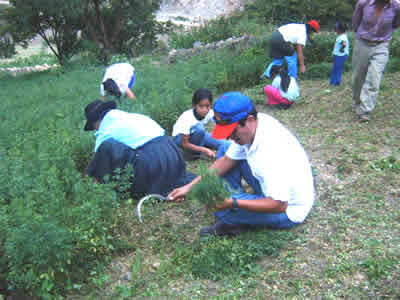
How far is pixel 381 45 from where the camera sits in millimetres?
5273

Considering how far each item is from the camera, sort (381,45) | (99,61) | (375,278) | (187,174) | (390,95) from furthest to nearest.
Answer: (99,61) < (390,95) < (381,45) < (187,174) < (375,278)

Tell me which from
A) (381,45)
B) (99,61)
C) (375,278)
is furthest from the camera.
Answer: (99,61)

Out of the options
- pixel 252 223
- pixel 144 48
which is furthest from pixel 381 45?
pixel 144 48

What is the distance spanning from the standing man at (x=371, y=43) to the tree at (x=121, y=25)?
41.0 feet

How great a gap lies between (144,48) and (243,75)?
Answer: 10182 mm

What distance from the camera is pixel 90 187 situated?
10.2 feet

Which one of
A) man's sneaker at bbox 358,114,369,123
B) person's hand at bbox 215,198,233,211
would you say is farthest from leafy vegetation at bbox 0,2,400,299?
man's sneaker at bbox 358,114,369,123

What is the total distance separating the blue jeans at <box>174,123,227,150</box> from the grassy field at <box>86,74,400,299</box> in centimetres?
124

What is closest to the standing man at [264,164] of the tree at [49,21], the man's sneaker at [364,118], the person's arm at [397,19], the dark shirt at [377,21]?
the man's sneaker at [364,118]

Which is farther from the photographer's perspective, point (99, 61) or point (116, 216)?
point (99, 61)

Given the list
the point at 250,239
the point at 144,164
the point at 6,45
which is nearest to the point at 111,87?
the point at 144,164

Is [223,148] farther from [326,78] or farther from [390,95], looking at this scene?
[326,78]

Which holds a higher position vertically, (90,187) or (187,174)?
(90,187)

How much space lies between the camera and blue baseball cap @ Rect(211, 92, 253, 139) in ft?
8.50
